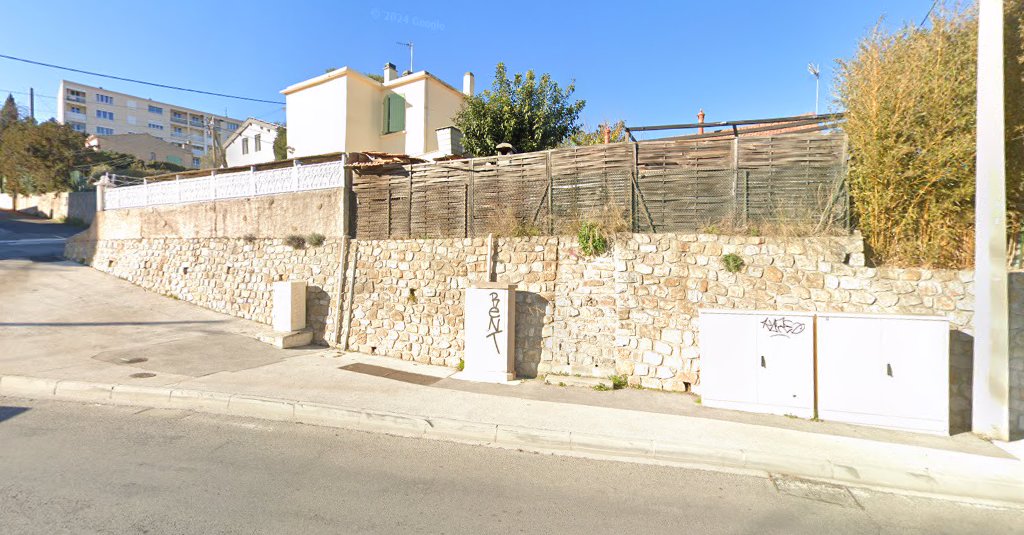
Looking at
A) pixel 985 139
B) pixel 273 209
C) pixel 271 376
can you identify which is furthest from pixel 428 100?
pixel 985 139

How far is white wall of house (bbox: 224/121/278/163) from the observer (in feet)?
91.6

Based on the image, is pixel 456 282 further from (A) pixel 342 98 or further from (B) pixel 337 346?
(A) pixel 342 98

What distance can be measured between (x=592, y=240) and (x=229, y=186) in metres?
10.6

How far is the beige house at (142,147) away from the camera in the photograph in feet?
130

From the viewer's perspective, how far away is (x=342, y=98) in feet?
57.0

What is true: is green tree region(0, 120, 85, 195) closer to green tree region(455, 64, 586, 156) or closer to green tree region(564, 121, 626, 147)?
green tree region(455, 64, 586, 156)

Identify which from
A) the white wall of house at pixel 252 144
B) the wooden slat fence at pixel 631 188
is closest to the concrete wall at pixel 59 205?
the white wall of house at pixel 252 144

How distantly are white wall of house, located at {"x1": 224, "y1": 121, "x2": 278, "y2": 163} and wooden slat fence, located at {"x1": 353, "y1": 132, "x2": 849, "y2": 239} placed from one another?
77.1ft

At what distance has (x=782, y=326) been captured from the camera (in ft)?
18.1

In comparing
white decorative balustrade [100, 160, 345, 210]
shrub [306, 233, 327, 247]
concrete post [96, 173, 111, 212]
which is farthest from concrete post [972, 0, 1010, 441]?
concrete post [96, 173, 111, 212]

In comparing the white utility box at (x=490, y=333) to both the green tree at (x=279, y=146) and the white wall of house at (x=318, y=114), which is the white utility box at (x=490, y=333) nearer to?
the white wall of house at (x=318, y=114)

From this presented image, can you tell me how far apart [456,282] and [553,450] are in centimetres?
451

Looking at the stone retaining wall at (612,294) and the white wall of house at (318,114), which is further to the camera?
the white wall of house at (318,114)

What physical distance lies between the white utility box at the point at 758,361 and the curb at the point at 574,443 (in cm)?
128
